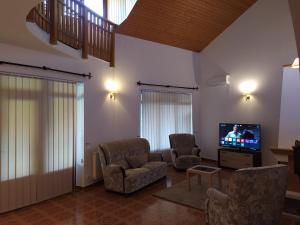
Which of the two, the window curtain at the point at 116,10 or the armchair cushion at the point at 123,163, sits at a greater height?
the window curtain at the point at 116,10

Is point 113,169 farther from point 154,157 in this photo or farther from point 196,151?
point 196,151

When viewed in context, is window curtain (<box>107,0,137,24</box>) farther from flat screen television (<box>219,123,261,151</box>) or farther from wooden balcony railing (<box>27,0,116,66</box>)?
flat screen television (<box>219,123,261,151</box>)

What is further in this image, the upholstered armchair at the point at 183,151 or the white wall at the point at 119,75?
the upholstered armchair at the point at 183,151

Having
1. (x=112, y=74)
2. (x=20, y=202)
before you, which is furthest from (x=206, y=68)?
(x=20, y=202)

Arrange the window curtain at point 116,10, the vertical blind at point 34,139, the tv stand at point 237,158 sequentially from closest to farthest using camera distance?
the vertical blind at point 34,139, the tv stand at point 237,158, the window curtain at point 116,10

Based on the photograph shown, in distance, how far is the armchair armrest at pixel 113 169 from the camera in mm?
4122

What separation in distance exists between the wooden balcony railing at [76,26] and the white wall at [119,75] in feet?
0.94

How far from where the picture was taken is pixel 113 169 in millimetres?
4191

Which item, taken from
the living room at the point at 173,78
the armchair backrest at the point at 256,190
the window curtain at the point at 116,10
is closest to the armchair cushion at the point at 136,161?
the living room at the point at 173,78

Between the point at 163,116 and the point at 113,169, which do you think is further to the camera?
the point at 163,116

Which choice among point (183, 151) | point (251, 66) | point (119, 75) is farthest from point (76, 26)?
point (251, 66)

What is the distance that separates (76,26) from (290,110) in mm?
4562

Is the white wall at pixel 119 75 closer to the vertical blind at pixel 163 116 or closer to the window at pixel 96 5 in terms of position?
the vertical blind at pixel 163 116

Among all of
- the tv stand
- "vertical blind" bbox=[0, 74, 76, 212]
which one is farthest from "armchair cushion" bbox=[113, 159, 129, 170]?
the tv stand
